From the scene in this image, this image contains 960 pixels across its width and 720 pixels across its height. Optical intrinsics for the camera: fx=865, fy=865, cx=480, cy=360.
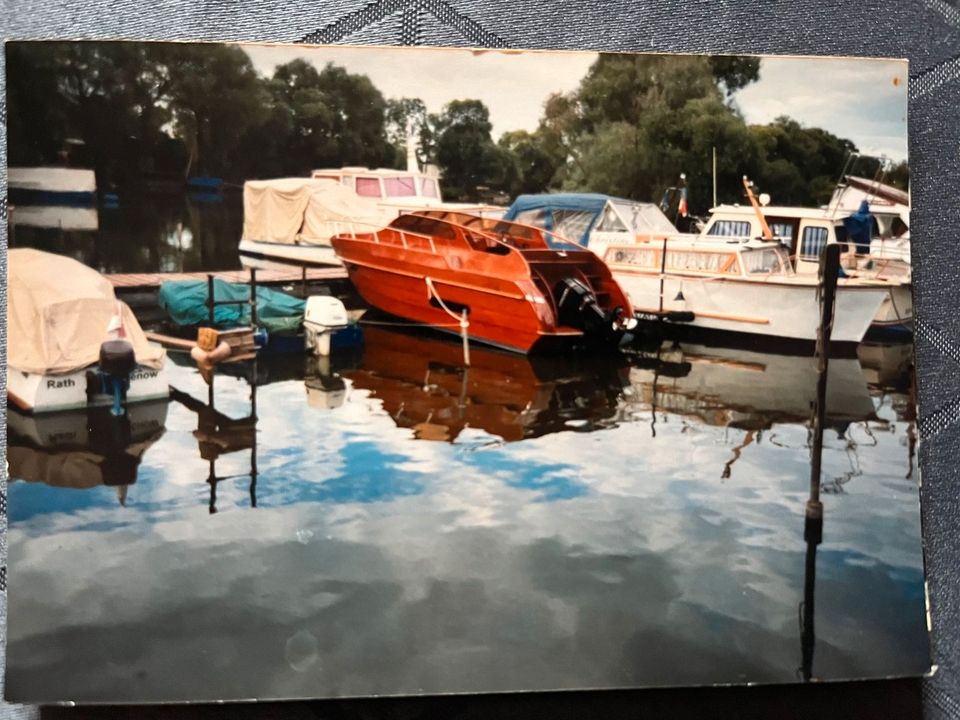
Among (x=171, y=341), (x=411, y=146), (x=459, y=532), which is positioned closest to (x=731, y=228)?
(x=411, y=146)

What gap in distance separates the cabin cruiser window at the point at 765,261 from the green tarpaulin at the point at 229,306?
75 cm

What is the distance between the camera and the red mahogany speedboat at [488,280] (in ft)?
4.69

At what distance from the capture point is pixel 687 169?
146 cm

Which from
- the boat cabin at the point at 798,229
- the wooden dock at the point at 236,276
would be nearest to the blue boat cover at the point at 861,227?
the boat cabin at the point at 798,229

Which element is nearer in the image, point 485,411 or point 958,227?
point 485,411

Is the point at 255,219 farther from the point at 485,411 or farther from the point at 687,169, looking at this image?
the point at 687,169

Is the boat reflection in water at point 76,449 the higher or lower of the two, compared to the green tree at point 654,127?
lower

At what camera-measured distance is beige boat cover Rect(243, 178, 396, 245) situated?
136 cm

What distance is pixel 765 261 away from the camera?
4.74ft

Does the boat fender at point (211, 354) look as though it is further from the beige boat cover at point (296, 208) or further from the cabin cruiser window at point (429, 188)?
the cabin cruiser window at point (429, 188)

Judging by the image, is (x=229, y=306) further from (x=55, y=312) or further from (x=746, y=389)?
(x=746, y=389)

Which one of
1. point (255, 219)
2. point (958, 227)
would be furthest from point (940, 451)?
point (255, 219)

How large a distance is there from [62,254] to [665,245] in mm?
972

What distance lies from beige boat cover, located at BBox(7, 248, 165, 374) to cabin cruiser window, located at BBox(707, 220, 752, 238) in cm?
93
